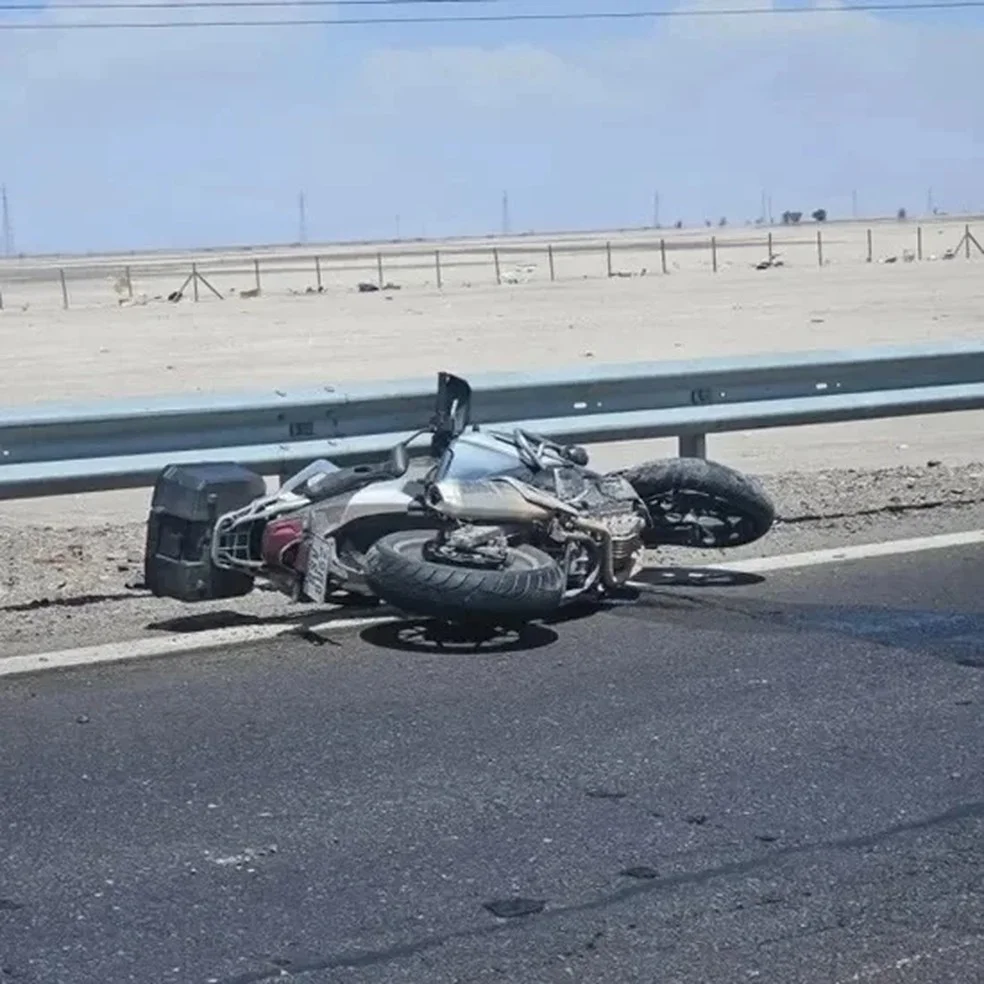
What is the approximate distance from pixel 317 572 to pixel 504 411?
2.75m

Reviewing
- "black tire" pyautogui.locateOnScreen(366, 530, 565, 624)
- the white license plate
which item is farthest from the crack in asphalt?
the white license plate

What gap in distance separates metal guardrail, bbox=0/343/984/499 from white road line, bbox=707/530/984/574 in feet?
4.71

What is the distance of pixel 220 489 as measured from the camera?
842 cm

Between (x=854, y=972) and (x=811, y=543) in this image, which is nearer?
(x=854, y=972)

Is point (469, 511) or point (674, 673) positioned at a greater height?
point (469, 511)

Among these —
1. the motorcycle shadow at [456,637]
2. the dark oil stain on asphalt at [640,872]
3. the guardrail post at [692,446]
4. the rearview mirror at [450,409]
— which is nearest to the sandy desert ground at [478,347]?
the guardrail post at [692,446]

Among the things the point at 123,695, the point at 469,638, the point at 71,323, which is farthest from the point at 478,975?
the point at 71,323

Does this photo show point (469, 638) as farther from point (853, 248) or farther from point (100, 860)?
point (853, 248)

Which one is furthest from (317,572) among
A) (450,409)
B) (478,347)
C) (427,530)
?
(478,347)

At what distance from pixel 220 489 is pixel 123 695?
135 centimetres

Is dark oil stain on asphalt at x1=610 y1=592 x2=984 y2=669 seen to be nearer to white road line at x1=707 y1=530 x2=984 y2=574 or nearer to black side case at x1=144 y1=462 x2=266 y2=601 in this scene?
white road line at x1=707 y1=530 x2=984 y2=574

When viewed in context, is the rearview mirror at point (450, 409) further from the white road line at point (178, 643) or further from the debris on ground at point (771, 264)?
the debris on ground at point (771, 264)

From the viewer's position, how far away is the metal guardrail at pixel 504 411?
9.55 m

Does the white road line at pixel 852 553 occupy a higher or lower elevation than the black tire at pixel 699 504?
lower
